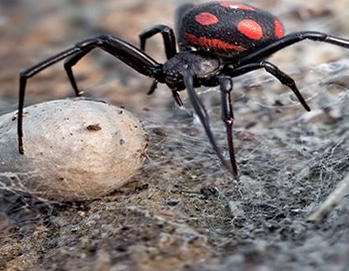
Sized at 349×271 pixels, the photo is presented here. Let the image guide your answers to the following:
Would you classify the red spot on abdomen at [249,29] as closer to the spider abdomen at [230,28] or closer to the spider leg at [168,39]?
the spider abdomen at [230,28]

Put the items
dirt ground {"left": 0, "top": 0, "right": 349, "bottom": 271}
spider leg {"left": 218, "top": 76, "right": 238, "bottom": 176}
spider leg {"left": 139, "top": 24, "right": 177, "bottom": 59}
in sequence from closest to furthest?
dirt ground {"left": 0, "top": 0, "right": 349, "bottom": 271}, spider leg {"left": 218, "top": 76, "right": 238, "bottom": 176}, spider leg {"left": 139, "top": 24, "right": 177, "bottom": 59}

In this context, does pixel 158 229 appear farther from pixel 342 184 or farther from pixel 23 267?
pixel 342 184

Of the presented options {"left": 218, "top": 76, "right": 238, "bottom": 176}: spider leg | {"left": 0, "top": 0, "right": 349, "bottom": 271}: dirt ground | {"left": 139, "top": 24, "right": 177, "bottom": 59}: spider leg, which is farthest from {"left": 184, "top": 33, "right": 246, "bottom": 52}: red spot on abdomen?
{"left": 218, "top": 76, "right": 238, "bottom": 176}: spider leg

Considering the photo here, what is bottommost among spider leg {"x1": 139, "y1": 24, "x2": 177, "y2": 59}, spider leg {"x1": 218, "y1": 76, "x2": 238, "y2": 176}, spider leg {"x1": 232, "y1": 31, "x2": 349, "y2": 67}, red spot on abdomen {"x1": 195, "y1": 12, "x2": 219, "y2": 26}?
spider leg {"x1": 218, "y1": 76, "x2": 238, "y2": 176}

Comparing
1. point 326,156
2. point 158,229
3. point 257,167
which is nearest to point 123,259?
point 158,229

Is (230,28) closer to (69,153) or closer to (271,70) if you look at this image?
(271,70)

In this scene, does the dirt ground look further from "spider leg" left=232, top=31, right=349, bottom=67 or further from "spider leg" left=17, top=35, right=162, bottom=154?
"spider leg" left=232, top=31, right=349, bottom=67
